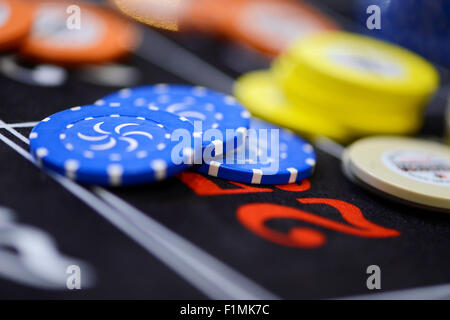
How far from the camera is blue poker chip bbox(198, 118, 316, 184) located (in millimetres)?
1140

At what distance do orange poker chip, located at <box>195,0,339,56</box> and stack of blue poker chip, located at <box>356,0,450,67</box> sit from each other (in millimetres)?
462

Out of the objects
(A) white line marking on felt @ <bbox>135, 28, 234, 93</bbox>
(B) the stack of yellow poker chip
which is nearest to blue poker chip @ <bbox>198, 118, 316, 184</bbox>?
(B) the stack of yellow poker chip

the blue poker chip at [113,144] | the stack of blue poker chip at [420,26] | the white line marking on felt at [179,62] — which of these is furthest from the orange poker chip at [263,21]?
the blue poker chip at [113,144]

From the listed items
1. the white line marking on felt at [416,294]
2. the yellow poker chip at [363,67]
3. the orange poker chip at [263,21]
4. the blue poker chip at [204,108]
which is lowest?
the white line marking on felt at [416,294]

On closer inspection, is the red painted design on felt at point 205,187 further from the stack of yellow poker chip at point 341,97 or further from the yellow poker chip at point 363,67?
the yellow poker chip at point 363,67

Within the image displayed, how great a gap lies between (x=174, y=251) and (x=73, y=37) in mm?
1277

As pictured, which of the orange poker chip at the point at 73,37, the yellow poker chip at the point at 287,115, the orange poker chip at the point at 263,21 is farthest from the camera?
the orange poker chip at the point at 263,21

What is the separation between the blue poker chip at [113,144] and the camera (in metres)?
0.98

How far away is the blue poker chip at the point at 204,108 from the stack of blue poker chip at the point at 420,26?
2.79 feet

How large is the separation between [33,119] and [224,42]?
140cm

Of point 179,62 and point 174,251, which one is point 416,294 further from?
point 179,62

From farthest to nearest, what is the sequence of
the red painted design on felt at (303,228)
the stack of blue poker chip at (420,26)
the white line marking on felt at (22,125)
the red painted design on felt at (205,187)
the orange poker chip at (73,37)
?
the stack of blue poker chip at (420,26)
the orange poker chip at (73,37)
the white line marking on felt at (22,125)
the red painted design on felt at (205,187)
the red painted design on felt at (303,228)

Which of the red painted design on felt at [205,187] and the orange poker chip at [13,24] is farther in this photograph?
the orange poker chip at [13,24]
